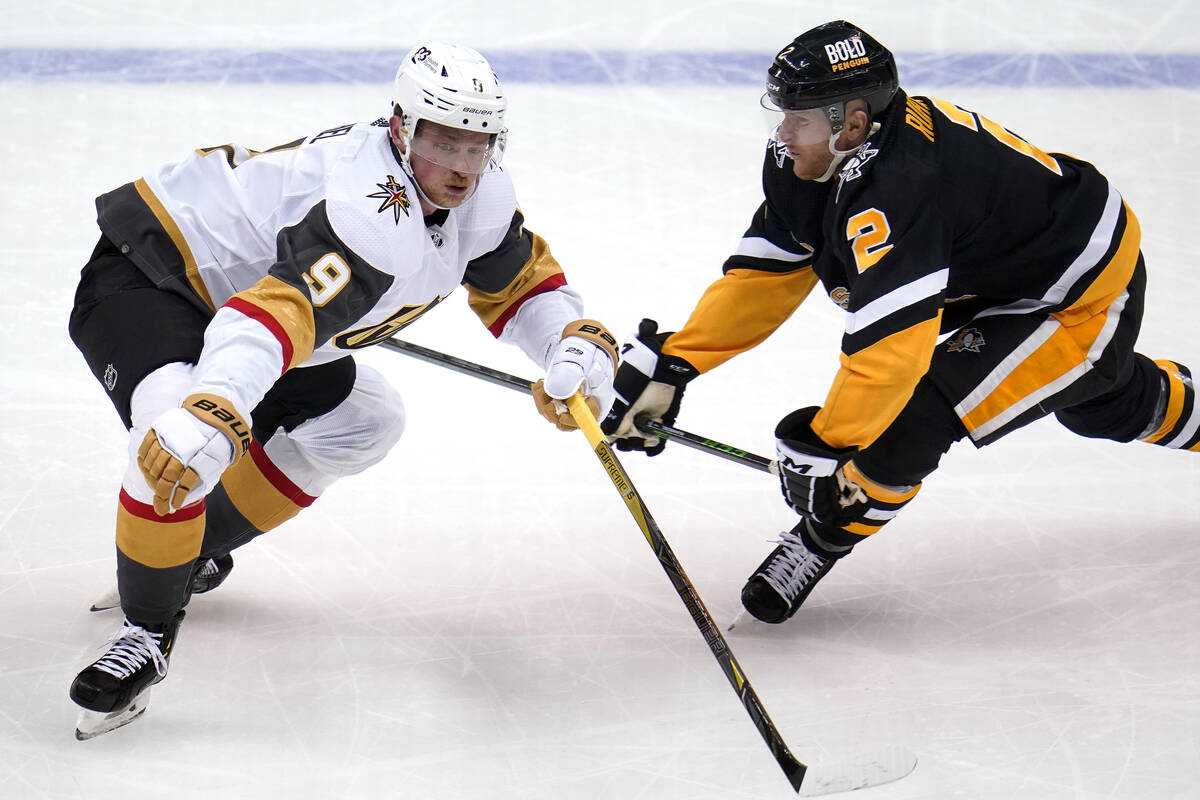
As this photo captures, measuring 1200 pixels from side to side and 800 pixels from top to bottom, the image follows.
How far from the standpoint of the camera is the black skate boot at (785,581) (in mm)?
2674

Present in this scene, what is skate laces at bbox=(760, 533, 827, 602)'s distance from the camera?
2.68 meters

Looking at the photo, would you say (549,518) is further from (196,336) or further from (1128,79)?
(1128,79)

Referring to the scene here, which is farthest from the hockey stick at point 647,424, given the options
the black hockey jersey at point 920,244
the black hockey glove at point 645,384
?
the black hockey jersey at point 920,244

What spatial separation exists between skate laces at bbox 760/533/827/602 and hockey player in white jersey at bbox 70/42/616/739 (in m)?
0.55

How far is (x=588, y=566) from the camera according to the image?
2.88 metres

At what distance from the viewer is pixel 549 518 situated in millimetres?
3043

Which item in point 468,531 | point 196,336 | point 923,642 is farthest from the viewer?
point 468,531

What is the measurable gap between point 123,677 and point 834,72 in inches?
62.7

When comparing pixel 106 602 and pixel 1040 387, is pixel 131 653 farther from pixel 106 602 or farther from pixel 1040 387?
pixel 1040 387

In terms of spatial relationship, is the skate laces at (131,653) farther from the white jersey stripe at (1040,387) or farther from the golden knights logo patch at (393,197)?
the white jersey stripe at (1040,387)

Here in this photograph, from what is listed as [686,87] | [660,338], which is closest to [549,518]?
[660,338]

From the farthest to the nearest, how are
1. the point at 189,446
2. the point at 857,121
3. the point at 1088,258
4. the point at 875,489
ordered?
1. the point at 875,489
2. the point at 1088,258
3. the point at 857,121
4. the point at 189,446

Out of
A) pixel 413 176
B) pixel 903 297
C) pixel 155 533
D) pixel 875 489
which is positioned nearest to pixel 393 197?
pixel 413 176

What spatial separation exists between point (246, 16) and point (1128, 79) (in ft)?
11.9
